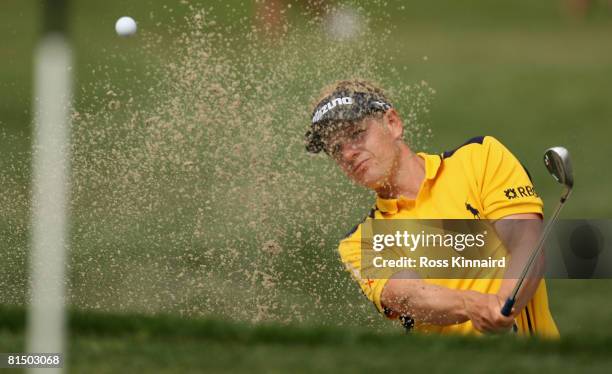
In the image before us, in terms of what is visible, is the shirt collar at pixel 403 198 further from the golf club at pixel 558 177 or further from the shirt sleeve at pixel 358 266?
the golf club at pixel 558 177

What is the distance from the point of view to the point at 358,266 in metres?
5.54

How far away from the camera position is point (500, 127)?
1556cm

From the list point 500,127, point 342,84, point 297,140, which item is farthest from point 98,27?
point 342,84

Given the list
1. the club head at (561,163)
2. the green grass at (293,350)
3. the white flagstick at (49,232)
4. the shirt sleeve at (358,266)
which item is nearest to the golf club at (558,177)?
the club head at (561,163)

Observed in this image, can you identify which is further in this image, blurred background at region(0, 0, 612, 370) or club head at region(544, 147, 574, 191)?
blurred background at region(0, 0, 612, 370)

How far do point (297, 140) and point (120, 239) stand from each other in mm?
1838

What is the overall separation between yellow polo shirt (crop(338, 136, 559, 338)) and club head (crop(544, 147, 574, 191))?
0.15 m

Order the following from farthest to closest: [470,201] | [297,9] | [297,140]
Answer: [297,9] < [297,140] < [470,201]

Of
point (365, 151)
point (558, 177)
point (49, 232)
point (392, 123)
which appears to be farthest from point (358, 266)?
point (49, 232)

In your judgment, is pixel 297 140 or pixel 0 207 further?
pixel 297 140

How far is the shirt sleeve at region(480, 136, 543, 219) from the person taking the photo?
5.23 meters

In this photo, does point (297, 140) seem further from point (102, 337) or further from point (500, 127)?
point (500, 127)

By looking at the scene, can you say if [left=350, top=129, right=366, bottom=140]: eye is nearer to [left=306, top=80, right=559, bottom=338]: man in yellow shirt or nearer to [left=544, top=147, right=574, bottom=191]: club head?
[left=306, top=80, right=559, bottom=338]: man in yellow shirt

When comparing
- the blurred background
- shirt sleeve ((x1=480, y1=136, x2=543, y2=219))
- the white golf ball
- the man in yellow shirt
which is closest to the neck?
the man in yellow shirt
